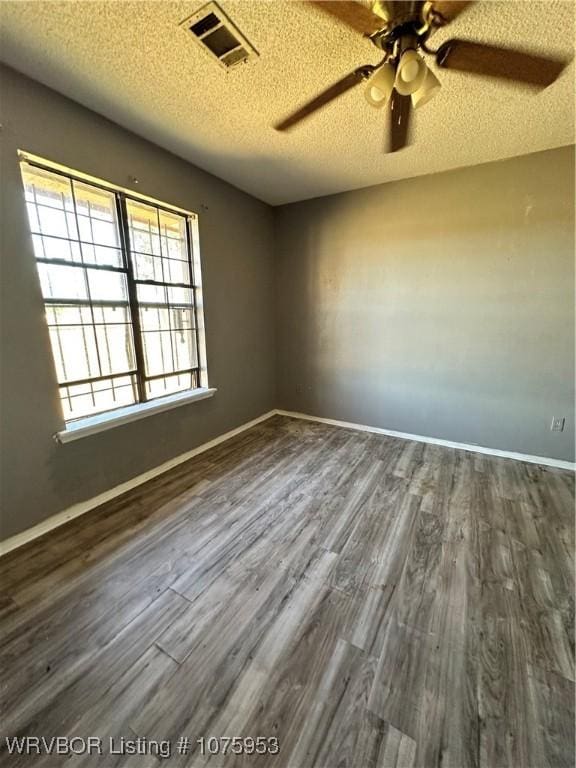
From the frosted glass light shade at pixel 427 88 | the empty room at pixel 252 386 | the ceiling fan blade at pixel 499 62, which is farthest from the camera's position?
the ceiling fan blade at pixel 499 62

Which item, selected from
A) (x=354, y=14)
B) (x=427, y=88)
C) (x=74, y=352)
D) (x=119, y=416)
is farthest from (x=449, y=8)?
(x=119, y=416)

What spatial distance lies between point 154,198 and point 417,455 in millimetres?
3305

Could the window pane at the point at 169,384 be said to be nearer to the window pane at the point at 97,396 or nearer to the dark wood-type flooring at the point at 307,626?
the window pane at the point at 97,396

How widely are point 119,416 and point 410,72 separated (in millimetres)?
2531

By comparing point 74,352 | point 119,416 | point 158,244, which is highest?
point 158,244

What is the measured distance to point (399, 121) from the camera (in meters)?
2.02

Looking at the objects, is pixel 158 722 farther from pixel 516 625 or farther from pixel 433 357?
pixel 433 357

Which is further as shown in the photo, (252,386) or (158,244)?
(252,386)

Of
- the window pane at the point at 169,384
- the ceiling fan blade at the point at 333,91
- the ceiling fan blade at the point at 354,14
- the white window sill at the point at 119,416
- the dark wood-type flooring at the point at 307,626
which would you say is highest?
the ceiling fan blade at the point at 354,14

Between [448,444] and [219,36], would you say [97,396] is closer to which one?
[219,36]

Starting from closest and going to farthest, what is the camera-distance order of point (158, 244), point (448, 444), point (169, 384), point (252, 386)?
point (158, 244) → point (169, 384) → point (448, 444) → point (252, 386)

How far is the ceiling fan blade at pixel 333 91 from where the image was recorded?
1348 millimetres

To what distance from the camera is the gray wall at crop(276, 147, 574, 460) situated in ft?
8.58

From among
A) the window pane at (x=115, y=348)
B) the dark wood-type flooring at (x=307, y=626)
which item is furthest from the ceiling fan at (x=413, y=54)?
the dark wood-type flooring at (x=307, y=626)
